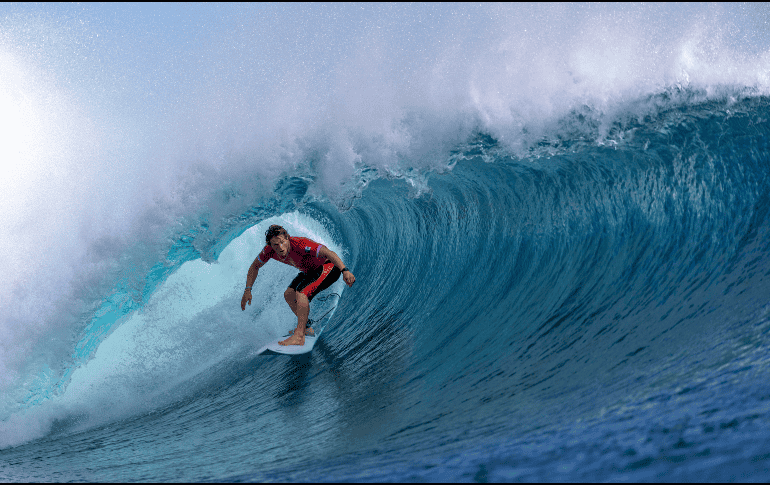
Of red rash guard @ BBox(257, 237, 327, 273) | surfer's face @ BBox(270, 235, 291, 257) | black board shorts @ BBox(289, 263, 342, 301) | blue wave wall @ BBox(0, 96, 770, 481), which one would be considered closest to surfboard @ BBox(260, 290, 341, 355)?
blue wave wall @ BBox(0, 96, 770, 481)

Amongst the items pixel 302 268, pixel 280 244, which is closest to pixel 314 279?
pixel 302 268

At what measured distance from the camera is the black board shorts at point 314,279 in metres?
4.90

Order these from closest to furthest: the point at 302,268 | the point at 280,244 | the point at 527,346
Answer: the point at 527,346 → the point at 280,244 → the point at 302,268

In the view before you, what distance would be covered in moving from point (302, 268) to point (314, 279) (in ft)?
0.50

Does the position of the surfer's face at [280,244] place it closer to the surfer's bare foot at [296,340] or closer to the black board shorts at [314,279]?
the black board shorts at [314,279]

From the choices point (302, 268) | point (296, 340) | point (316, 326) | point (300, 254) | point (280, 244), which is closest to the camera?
point (280, 244)

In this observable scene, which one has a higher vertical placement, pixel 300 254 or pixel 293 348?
pixel 300 254

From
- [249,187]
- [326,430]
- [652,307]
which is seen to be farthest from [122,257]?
[652,307]

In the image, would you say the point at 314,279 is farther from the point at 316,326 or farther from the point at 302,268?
the point at 316,326

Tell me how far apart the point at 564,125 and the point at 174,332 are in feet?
14.4

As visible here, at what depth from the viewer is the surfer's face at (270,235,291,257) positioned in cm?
430

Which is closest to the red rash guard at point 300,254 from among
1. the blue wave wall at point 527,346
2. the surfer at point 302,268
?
the surfer at point 302,268

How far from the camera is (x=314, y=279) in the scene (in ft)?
16.2

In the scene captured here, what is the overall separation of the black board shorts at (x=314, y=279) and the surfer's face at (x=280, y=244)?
1.74 feet
